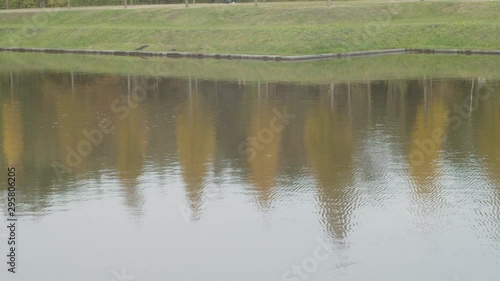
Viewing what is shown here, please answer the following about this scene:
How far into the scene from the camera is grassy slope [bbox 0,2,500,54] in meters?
46.1

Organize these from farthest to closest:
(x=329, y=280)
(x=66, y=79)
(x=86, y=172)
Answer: (x=66, y=79) < (x=86, y=172) < (x=329, y=280)

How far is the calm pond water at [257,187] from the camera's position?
12008 mm

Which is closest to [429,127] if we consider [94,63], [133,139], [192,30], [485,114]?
[485,114]

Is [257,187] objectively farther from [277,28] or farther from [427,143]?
[277,28]

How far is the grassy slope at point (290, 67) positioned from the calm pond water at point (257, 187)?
641 cm

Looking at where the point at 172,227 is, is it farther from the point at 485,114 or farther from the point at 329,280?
the point at 485,114

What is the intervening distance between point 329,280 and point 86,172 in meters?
7.79

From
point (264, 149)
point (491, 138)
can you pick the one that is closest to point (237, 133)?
point (264, 149)

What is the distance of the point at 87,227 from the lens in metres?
13.7

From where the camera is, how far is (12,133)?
73.6 ft

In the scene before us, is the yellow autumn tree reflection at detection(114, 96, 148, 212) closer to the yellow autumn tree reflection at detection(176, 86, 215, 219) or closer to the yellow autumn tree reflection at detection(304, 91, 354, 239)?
the yellow autumn tree reflection at detection(176, 86, 215, 219)

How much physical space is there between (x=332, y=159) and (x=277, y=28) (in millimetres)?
30221

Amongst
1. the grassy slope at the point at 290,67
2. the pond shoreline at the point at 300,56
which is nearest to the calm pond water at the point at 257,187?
the grassy slope at the point at 290,67

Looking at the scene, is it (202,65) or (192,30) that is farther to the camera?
(192,30)
